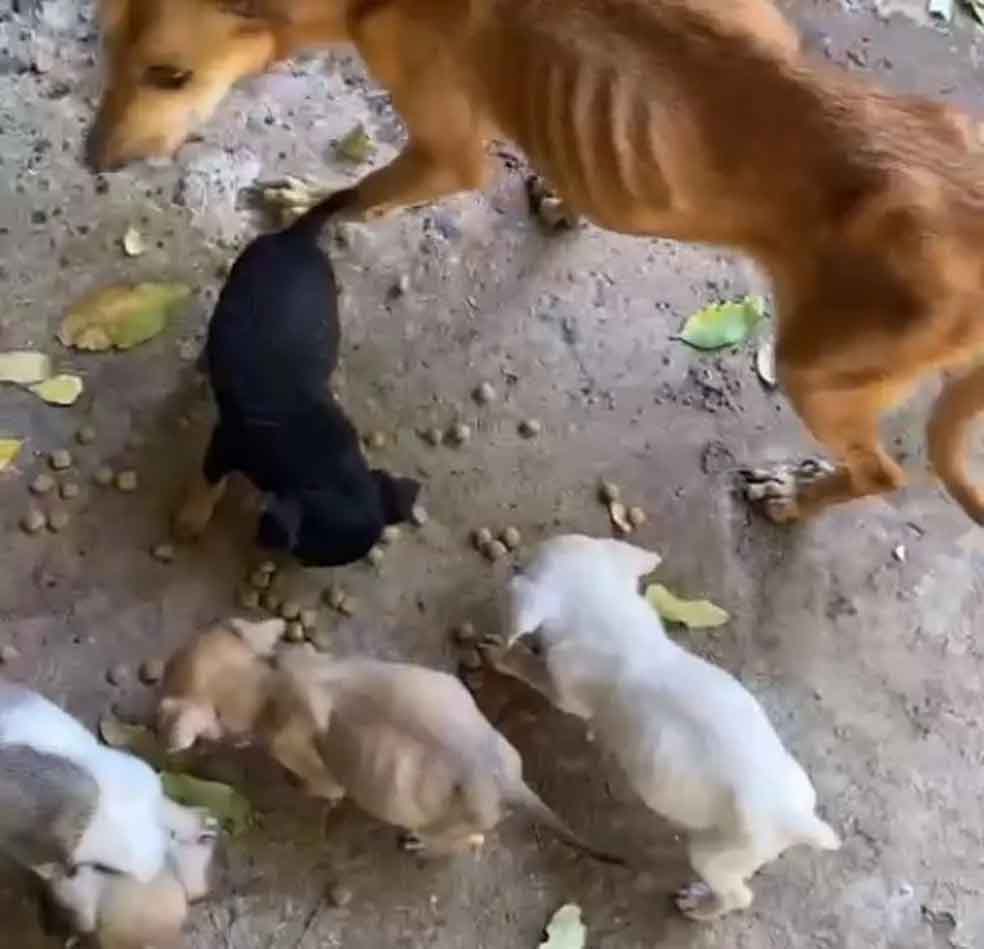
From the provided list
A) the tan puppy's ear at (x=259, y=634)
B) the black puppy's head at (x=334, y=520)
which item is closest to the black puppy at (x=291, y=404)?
the black puppy's head at (x=334, y=520)

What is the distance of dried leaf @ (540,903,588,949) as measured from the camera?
1.88 metres

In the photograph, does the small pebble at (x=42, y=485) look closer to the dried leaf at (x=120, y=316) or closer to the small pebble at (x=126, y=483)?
the small pebble at (x=126, y=483)

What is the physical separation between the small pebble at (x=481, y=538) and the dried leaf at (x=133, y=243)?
0.57m

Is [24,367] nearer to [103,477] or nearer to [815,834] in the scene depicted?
[103,477]

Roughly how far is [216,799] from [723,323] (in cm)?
87

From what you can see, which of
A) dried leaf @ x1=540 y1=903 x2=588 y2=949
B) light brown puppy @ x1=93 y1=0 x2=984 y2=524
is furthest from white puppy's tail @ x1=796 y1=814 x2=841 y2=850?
light brown puppy @ x1=93 y1=0 x2=984 y2=524

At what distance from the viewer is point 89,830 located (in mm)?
1652

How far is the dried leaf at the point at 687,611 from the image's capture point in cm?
205

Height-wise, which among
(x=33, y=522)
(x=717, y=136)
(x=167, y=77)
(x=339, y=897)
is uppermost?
(x=717, y=136)

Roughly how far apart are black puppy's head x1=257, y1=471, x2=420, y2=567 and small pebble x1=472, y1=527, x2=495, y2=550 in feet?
0.47

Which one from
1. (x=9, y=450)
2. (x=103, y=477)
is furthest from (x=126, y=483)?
(x=9, y=450)

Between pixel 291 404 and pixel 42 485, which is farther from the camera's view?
pixel 42 485

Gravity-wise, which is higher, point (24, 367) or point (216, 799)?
point (24, 367)

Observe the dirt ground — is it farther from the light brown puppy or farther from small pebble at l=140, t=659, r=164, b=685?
the light brown puppy
